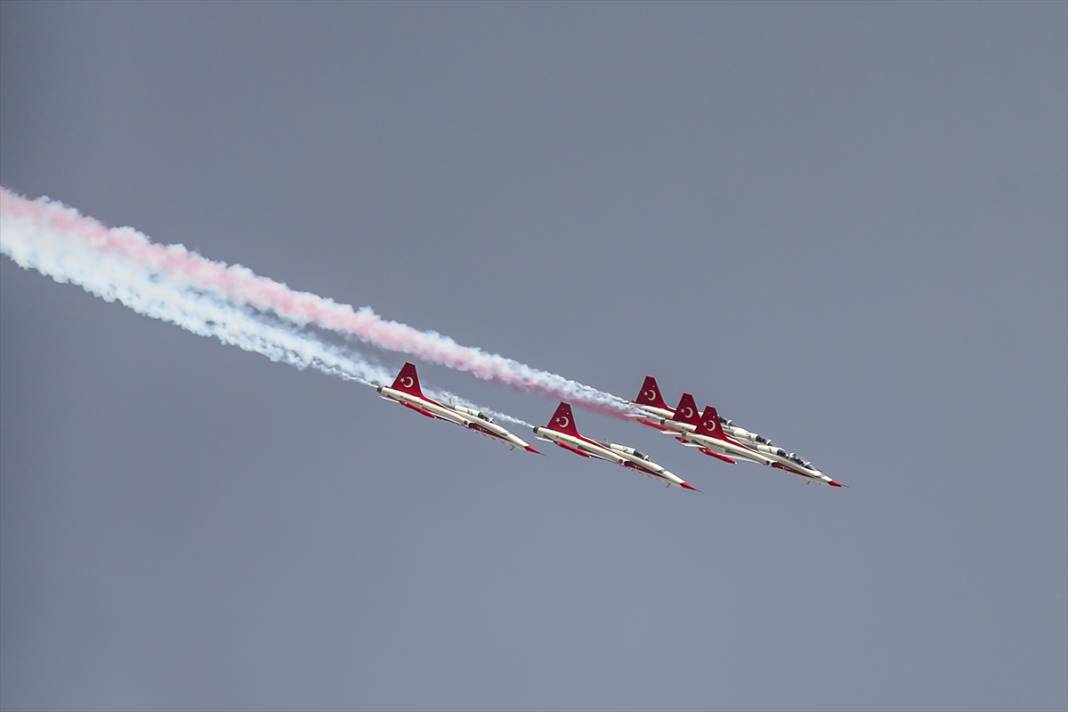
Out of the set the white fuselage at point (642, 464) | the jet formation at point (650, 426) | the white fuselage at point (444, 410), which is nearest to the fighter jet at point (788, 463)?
the jet formation at point (650, 426)

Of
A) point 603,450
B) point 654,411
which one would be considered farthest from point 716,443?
point 603,450

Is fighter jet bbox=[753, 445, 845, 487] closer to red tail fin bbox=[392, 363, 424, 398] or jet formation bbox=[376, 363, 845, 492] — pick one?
jet formation bbox=[376, 363, 845, 492]

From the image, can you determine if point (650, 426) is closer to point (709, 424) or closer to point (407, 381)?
point (709, 424)

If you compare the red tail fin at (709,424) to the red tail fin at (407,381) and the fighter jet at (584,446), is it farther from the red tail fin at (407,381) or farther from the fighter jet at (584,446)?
the red tail fin at (407,381)

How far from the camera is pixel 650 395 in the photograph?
10931 centimetres

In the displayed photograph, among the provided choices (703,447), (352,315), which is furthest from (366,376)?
(703,447)

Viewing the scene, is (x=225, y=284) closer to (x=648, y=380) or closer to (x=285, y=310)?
(x=285, y=310)

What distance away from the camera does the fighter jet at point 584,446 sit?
3976 inches

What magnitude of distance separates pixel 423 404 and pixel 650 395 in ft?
53.7

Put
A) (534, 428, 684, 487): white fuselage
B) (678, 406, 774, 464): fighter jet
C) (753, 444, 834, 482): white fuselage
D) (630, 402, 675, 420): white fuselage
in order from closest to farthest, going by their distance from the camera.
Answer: (534, 428, 684, 487): white fuselage < (678, 406, 774, 464): fighter jet < (753, 444, 834, 482): white fuselage < (630, 402, 675, 420): white fuselage

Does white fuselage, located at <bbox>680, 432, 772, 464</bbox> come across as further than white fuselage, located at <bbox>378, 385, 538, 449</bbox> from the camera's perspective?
Yes

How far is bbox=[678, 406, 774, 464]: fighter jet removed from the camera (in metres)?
105

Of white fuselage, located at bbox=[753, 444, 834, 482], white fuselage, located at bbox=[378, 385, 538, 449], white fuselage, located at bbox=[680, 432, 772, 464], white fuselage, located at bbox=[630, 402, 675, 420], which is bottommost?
white fuselage, located at bbox=[378, 385, 538, 449]

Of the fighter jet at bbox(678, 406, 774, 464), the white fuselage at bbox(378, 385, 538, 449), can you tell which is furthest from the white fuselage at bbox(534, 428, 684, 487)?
the fighter jet at bbox(678, 406, 774, 464)
